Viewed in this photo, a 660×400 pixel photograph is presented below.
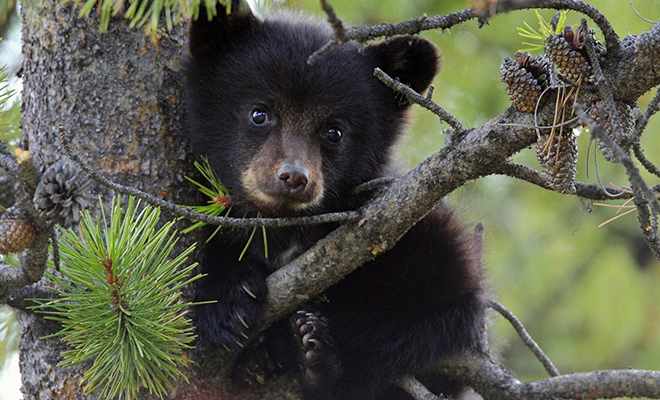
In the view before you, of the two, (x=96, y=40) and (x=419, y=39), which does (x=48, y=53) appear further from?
(x=419, y=39)

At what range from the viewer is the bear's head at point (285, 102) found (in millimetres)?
3283

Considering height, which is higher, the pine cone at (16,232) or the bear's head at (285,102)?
the bear's head at (285,102)

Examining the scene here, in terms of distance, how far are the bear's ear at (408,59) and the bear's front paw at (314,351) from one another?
50.5 inches

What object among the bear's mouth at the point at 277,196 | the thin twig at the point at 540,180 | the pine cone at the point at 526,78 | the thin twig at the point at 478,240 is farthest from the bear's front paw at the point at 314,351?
the pine cone at the point at 526,78

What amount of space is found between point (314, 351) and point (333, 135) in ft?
3.36

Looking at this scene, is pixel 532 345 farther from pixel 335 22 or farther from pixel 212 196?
pixel 335 22

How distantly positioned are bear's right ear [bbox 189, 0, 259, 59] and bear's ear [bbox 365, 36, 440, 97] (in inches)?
25.1

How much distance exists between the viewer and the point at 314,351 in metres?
3.20

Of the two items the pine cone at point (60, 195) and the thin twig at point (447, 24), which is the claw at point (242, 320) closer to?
the pine cone at point (60, 195)

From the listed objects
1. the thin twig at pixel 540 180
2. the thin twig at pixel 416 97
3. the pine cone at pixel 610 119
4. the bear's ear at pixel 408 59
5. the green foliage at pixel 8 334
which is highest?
the bear's ear at pixel 408 59

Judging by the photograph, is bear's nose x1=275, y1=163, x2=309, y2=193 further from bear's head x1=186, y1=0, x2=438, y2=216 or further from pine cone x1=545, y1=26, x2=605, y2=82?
pine cone x1=545, y1=26, x2=605, y2=82

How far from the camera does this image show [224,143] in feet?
11.2

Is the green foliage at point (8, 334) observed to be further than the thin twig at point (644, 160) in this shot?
Yes

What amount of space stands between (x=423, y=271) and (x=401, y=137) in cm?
78
